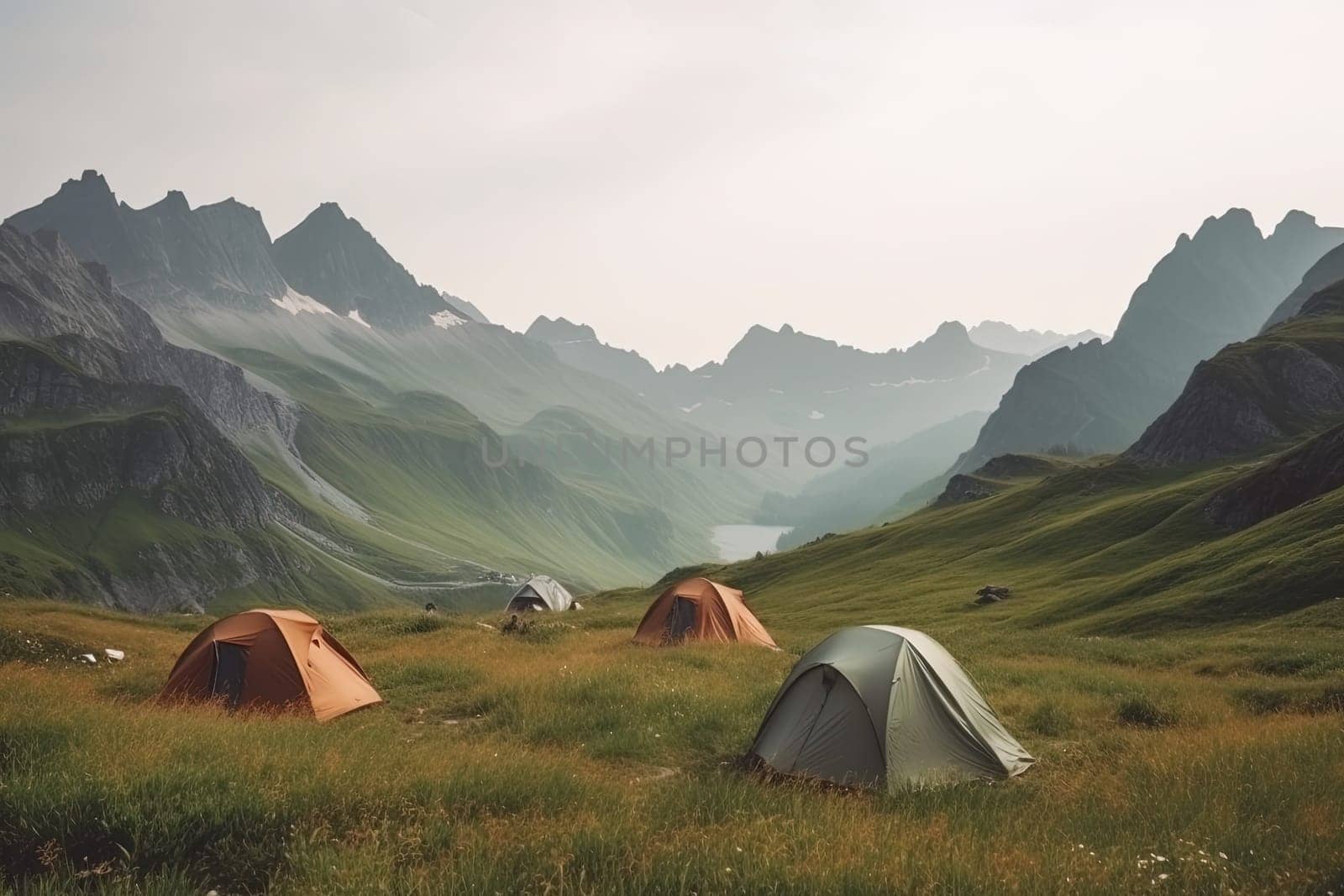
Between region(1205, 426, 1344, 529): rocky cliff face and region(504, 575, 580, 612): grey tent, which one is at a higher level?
region(1205, 426, 1344, 529): rocky cliff face

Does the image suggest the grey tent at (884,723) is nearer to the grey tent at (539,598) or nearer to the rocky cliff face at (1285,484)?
the rocky cliff face at (1285,484)

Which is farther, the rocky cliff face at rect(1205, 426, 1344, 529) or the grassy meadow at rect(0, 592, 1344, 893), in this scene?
the rocky cliff face at rect(1205, 426, 1344, 529)

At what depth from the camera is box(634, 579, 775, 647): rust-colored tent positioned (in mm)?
33688

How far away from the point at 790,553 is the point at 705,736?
317ft

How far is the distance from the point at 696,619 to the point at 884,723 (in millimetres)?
20401

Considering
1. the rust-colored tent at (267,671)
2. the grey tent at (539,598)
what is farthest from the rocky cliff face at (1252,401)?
the rust-colored tent at (267,671)

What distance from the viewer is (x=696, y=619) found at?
34.0 meters

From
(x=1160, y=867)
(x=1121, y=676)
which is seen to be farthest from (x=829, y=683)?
(x=1121, y=676)

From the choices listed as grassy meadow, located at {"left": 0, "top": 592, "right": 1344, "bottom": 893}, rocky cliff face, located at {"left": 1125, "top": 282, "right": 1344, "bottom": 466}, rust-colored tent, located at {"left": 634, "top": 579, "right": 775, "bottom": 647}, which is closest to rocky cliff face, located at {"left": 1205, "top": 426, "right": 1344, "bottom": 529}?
rust-colored tent, located at {"left": 634, "top": 579, "right": 775, "bottom": 647}

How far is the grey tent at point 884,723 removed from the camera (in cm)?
1380

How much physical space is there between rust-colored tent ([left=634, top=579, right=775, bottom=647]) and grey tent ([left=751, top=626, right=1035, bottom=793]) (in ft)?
58.8

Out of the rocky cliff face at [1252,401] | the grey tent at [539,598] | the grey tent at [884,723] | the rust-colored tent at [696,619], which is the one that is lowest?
the grey tent at [539,598]

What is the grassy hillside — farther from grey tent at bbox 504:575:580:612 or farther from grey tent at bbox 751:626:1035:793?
grey tent at bbox 504:575:580:612

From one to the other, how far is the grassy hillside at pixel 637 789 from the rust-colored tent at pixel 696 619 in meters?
5.42
